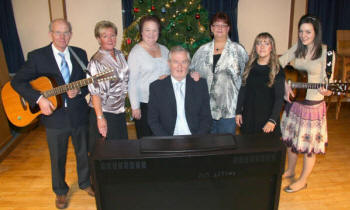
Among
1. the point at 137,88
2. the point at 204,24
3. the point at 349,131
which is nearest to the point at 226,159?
the point at 137,88

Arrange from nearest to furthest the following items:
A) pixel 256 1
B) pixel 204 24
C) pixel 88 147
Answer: pixel 88 147 < pixel 204 24 < pixel 256 1

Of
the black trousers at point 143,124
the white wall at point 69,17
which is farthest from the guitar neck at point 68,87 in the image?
the white wall at point 69,17

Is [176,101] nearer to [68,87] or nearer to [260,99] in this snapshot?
[260,99]

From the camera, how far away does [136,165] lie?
0.97 m

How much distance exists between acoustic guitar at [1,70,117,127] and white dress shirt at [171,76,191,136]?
47 cm

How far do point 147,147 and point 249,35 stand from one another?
443cm

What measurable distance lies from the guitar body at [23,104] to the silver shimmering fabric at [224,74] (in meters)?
1.13

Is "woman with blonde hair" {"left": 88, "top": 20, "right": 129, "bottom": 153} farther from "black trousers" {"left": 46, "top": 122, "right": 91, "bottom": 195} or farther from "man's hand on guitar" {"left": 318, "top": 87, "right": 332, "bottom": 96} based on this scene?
"man's hand on guitar" {"left": 318, "top": 87, "right": 332, "bottom": 96}

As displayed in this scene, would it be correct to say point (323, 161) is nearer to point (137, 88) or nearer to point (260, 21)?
point (137, 88)

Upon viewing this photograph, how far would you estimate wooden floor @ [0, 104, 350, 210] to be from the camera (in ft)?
7.62

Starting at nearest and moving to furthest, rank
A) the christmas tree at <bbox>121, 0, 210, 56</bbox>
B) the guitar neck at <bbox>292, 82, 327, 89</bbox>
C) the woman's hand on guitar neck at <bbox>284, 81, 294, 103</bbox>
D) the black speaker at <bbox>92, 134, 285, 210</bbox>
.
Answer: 1. the black speaker at <bbox>92, 134, 285, 210</bbox>
2. the guitar neck at <bbox>292, 82, 327, 89</bbox>
3. the woman's hand on guitar neck at <bbox>284, 81, 294, 103</bbox>
4. the christmas tree at <bbox>121, 0, 210, 56</bbox>

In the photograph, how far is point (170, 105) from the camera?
184 cm

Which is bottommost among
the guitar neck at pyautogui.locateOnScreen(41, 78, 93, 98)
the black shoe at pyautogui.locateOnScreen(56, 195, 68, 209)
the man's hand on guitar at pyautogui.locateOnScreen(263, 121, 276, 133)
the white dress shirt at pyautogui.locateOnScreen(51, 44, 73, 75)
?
the black shoe at pyautogui.locateOnScreen(56, 195, 68, 209)

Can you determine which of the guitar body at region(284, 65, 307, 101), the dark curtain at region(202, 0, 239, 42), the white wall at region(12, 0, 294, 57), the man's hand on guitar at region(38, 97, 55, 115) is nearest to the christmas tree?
the dark curtain at region(202, 0, 239, 42)
